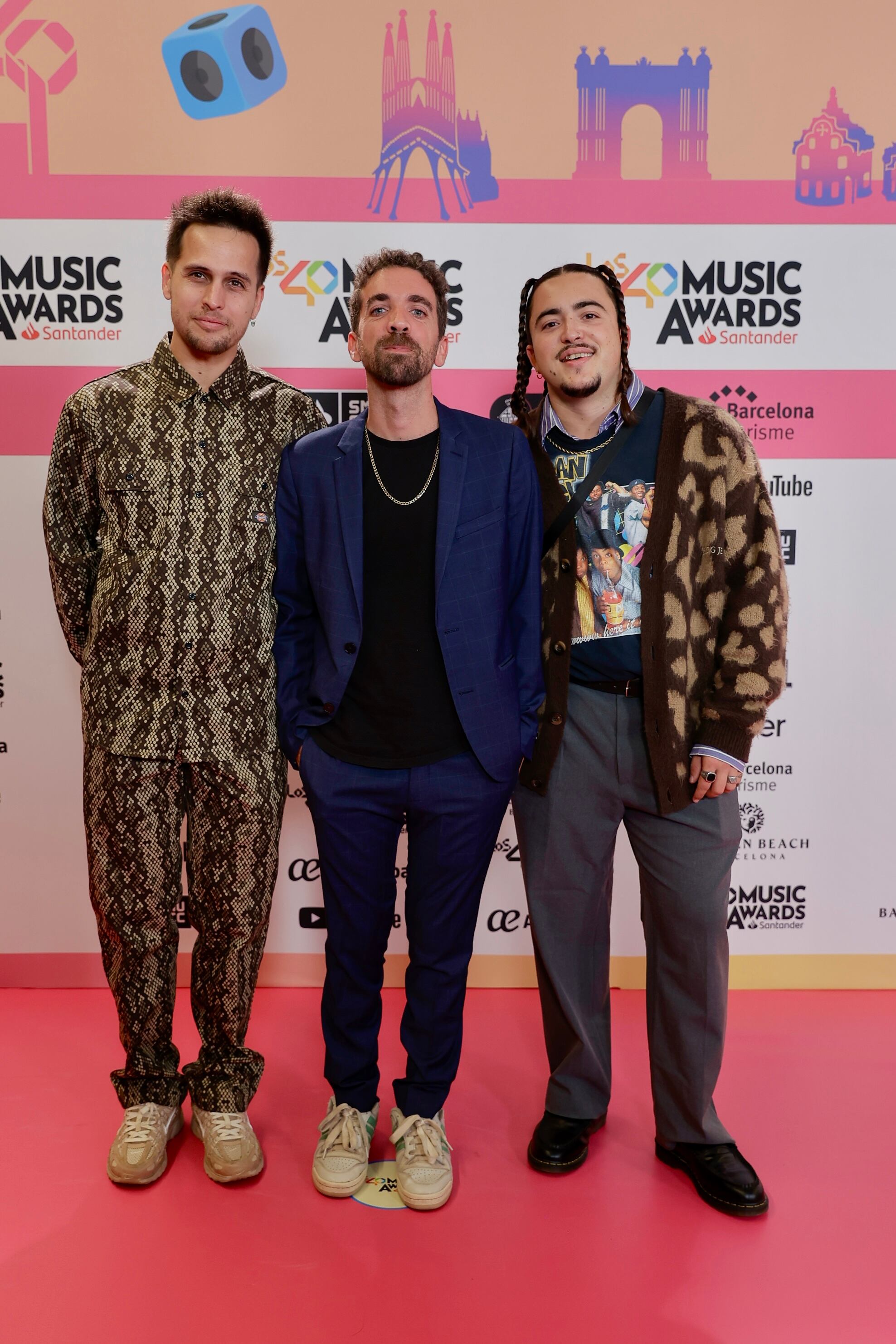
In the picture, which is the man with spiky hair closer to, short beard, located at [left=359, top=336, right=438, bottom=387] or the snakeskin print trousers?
the snakeskin print trousers

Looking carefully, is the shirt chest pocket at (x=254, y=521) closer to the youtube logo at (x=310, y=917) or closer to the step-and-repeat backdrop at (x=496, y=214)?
the step-and-repeat backdrop at (x=496, y=214)

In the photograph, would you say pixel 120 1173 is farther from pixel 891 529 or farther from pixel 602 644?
pixel 891 529

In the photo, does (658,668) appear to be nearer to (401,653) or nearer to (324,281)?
(401,653)

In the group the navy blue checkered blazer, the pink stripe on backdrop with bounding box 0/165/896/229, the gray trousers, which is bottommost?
the gray trousers

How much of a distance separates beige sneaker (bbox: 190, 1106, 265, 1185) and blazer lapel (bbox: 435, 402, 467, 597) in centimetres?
136

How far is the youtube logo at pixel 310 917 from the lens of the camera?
11.1 ft

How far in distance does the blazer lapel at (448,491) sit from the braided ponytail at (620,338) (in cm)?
33

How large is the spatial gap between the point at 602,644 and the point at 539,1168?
1.28 m

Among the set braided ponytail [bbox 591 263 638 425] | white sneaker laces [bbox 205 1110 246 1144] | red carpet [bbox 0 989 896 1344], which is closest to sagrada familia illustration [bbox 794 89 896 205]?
braided ponytail [bbox 591 263 638 425]

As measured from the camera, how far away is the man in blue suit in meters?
2.12

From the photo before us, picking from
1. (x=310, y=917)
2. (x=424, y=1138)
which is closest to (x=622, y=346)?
(x=424, y=1138)

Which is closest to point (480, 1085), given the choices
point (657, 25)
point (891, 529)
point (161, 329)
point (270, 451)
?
point (270, 451)

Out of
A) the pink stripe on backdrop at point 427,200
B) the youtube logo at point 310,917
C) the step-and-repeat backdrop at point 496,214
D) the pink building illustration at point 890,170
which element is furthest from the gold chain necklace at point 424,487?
the pink building illustration at point 890,170

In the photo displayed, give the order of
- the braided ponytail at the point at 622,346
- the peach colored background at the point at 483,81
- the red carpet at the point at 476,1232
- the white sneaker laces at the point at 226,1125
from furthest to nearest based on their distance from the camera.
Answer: the peach colored background at the point at 483,81 → the white sneaker laces at the point at 226,1125 → the braided ponytail at the point at 622,346 → the red carpet at the point at 476,1232
